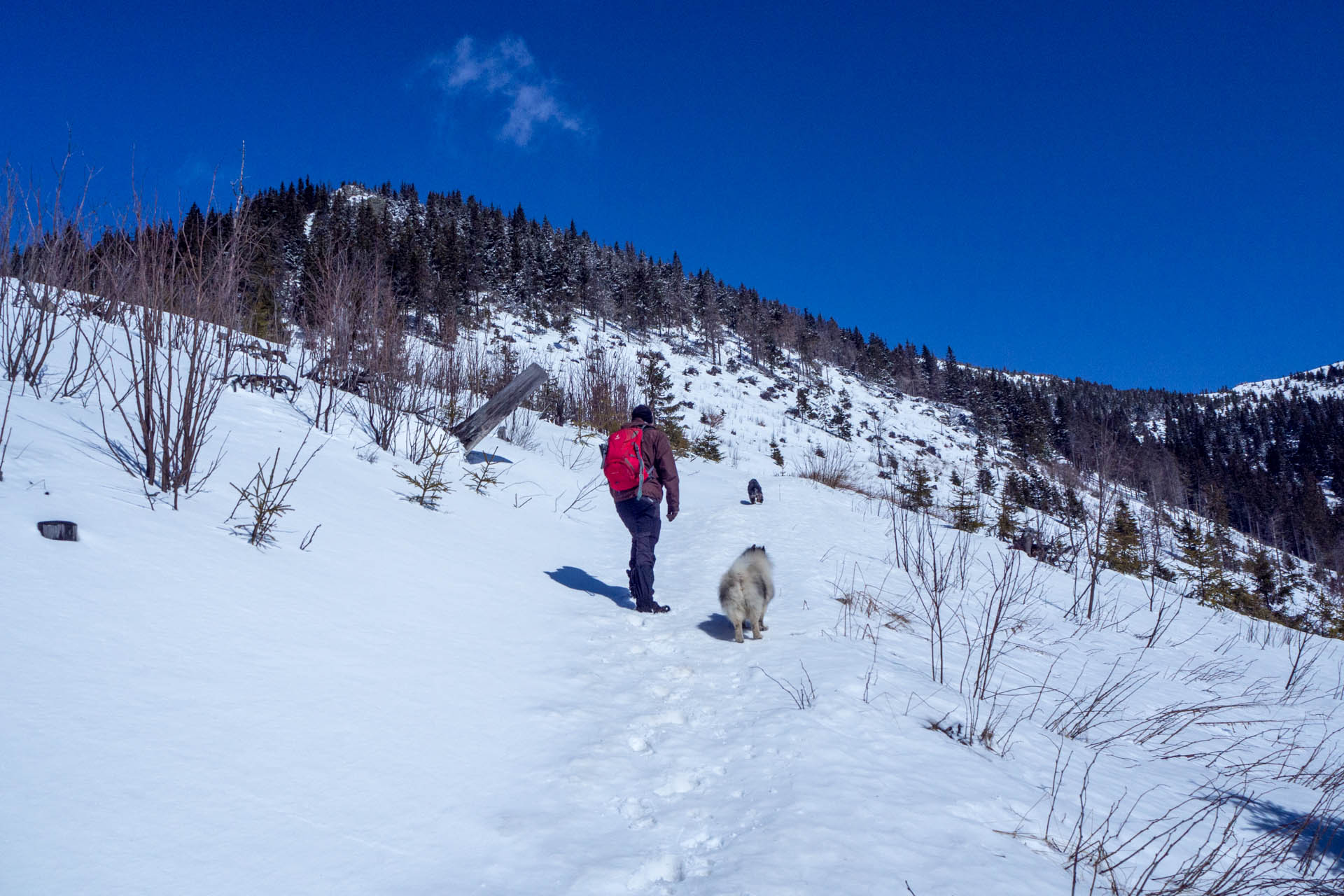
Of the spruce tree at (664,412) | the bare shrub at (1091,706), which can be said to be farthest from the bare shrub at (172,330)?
the spruce tree at (664,412)

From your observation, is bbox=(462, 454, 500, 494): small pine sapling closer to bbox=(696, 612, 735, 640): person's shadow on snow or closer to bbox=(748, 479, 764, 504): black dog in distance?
bbox=(696, 612, 735, 640): person's shadow on snow

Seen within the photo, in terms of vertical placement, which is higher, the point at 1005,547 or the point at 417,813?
the point at 1005,547

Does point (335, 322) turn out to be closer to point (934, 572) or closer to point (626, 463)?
point (626, 463)

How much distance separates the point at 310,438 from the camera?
20.5 feet

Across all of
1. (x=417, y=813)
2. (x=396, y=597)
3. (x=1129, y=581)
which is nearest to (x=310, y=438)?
(x=396, y=597)

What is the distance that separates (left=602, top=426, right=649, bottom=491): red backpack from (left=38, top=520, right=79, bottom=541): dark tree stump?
319 cm

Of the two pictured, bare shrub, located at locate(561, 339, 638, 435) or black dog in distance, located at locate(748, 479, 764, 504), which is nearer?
black dog in distance, located at locate(748, 479, 764, 504)

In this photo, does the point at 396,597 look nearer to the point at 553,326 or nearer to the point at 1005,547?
the point at 1005,547

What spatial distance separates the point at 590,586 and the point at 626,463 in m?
1.42

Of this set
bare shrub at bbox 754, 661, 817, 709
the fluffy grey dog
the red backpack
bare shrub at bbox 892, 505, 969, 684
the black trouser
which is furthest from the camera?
the red backpack

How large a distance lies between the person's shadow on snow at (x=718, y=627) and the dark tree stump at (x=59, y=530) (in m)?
3.62

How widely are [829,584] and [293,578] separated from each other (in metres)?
4.79

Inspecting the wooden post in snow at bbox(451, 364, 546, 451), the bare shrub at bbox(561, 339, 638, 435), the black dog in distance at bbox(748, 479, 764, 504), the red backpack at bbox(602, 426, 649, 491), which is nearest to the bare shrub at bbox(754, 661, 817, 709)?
the red backpack at bbox(602, 426, 649, 491)

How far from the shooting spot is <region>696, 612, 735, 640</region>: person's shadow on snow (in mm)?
4284
